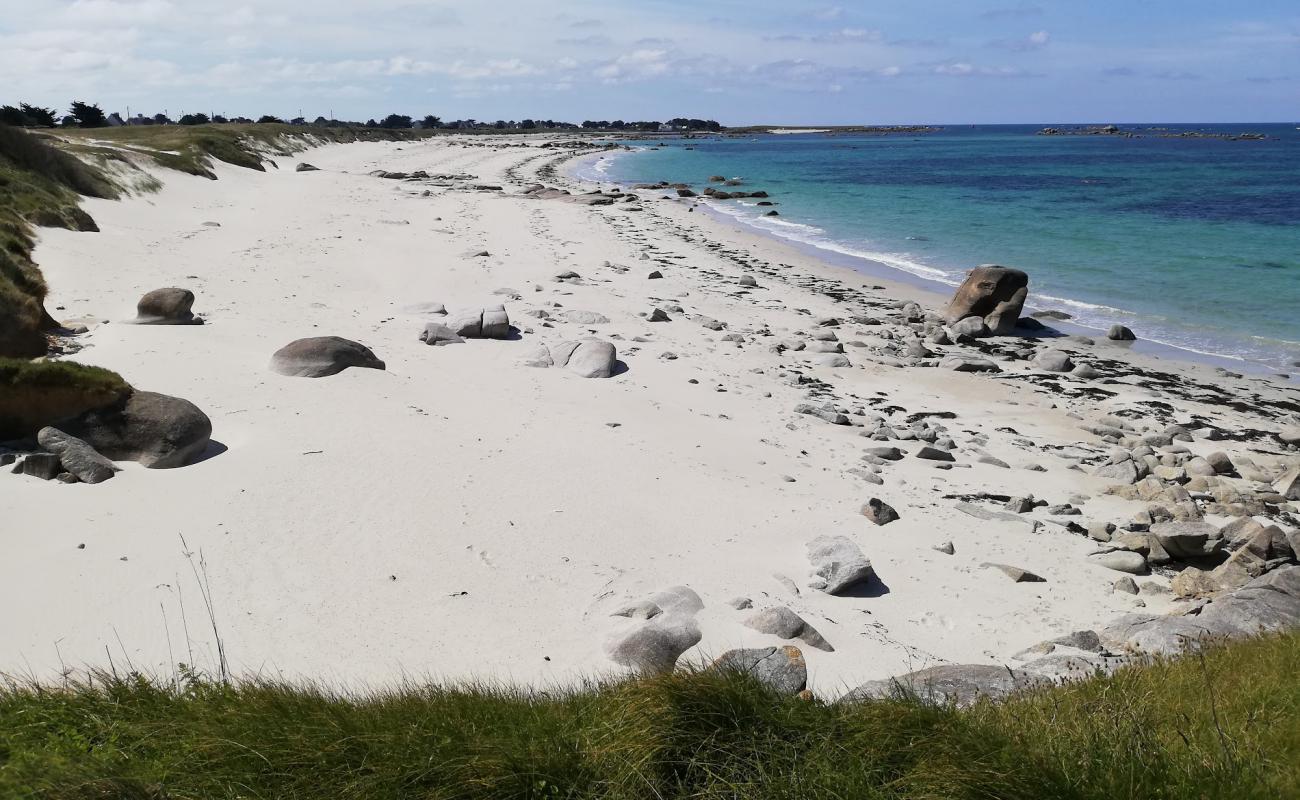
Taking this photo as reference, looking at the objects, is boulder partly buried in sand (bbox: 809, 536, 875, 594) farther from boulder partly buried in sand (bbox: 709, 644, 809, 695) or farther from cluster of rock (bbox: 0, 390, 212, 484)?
cluster of rock (bbox: 0, 390, 212, 484)

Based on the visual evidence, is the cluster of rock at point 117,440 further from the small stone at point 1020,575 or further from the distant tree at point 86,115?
the distant tree at point 86,115

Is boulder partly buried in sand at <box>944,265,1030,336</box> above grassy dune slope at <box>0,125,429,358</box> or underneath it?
underneath

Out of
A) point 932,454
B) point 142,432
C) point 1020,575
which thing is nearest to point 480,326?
point 142,432

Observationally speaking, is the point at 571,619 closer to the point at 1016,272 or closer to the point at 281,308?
the point at 281,308

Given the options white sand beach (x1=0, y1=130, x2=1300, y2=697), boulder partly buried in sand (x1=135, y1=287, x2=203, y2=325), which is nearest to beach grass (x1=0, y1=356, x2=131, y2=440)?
white sand beach (x1=0, y1=130, x2=1300, y2=697)

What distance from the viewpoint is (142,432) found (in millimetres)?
7871

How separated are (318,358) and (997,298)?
13.5 m

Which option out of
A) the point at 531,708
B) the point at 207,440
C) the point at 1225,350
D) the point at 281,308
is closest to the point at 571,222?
the point at 281,308

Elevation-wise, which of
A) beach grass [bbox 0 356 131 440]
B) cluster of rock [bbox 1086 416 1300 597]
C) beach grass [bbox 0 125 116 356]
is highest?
beach grass [bbox 0 125 116 356]

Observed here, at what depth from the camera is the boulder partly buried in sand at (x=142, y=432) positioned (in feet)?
25.5

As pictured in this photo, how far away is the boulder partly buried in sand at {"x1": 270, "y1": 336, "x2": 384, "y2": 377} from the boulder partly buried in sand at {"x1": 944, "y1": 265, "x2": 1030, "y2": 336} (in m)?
12.4

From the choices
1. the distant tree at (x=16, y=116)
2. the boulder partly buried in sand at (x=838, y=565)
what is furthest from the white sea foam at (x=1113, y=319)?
the distant tree at (x=16, y=116)

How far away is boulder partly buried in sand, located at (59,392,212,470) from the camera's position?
25.5 ft

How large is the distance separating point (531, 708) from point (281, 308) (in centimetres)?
1215
